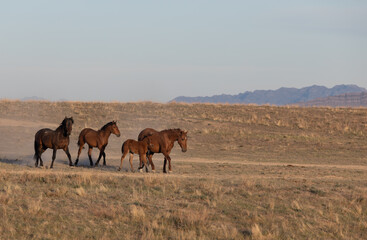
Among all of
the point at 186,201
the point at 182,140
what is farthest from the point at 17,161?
the point at 186,201

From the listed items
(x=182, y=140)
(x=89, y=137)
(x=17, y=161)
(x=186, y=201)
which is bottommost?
(x=17, y=161)

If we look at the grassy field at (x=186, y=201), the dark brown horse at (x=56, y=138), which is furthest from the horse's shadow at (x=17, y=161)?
the dark brown horse at (x=56, y=138)

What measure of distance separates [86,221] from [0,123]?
97.6 ft

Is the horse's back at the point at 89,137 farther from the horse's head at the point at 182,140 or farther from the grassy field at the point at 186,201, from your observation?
the horse's head at the point at 182,140

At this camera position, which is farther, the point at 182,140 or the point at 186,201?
the point at 182,140

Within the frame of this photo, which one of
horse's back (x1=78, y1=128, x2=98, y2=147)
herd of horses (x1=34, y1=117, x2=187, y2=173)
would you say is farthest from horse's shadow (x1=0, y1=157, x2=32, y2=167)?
horse's back (x1=78, y1=128, x2=98, y2=147)

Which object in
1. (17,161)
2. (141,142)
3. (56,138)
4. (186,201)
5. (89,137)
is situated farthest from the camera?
(17,161)

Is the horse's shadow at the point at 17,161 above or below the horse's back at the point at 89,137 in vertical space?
below

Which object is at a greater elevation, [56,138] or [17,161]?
[56,138]

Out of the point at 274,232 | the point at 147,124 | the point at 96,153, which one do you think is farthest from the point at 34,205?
the point at 147,124

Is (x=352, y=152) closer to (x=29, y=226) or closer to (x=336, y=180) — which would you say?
(x=336, y=180)

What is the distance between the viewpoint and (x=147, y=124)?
151 ft

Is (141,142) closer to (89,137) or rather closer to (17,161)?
Answer: (89,137)

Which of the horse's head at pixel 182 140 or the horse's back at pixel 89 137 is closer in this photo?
the horse's head at pixel 182 140
